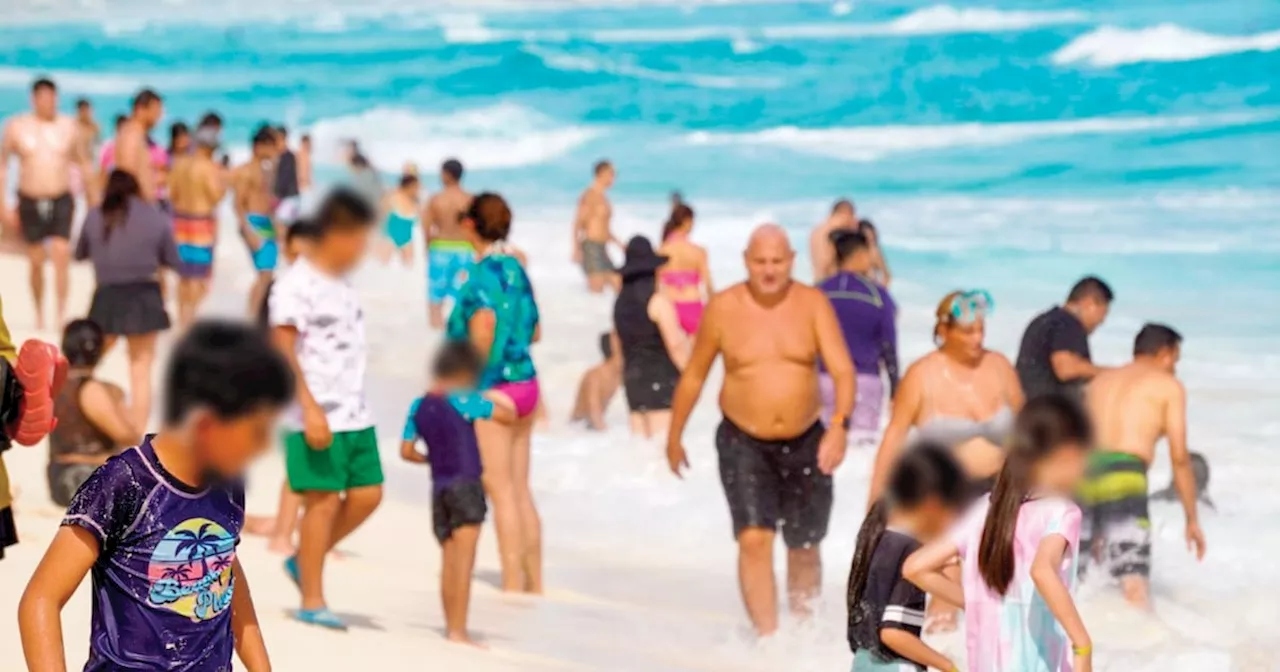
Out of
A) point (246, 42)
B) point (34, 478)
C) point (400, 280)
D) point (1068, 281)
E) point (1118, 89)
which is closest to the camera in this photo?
point (34, 478)

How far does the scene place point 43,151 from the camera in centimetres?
1169

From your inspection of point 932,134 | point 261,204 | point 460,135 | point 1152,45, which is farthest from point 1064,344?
point 460,135

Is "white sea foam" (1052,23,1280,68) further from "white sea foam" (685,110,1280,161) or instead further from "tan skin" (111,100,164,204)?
"tan skin" (111,100,164,204)

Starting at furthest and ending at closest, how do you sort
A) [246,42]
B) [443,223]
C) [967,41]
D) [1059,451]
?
[246,42] < [967,41] < [443,223] < [1059,451]

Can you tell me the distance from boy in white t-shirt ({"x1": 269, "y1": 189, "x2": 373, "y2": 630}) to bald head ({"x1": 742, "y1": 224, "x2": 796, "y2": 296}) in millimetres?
1322

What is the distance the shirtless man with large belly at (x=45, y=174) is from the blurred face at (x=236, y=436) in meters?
9.50

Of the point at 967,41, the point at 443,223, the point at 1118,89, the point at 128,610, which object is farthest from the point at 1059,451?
the point at 967,41

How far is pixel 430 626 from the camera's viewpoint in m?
6.13

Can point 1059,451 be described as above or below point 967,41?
below

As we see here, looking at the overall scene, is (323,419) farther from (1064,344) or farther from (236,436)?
(1064,344)

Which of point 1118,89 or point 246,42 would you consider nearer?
point 1118,89

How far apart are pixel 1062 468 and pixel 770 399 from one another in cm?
282

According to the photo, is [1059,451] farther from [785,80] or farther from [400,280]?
[785,80]

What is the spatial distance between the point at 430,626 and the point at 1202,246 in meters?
19.5
